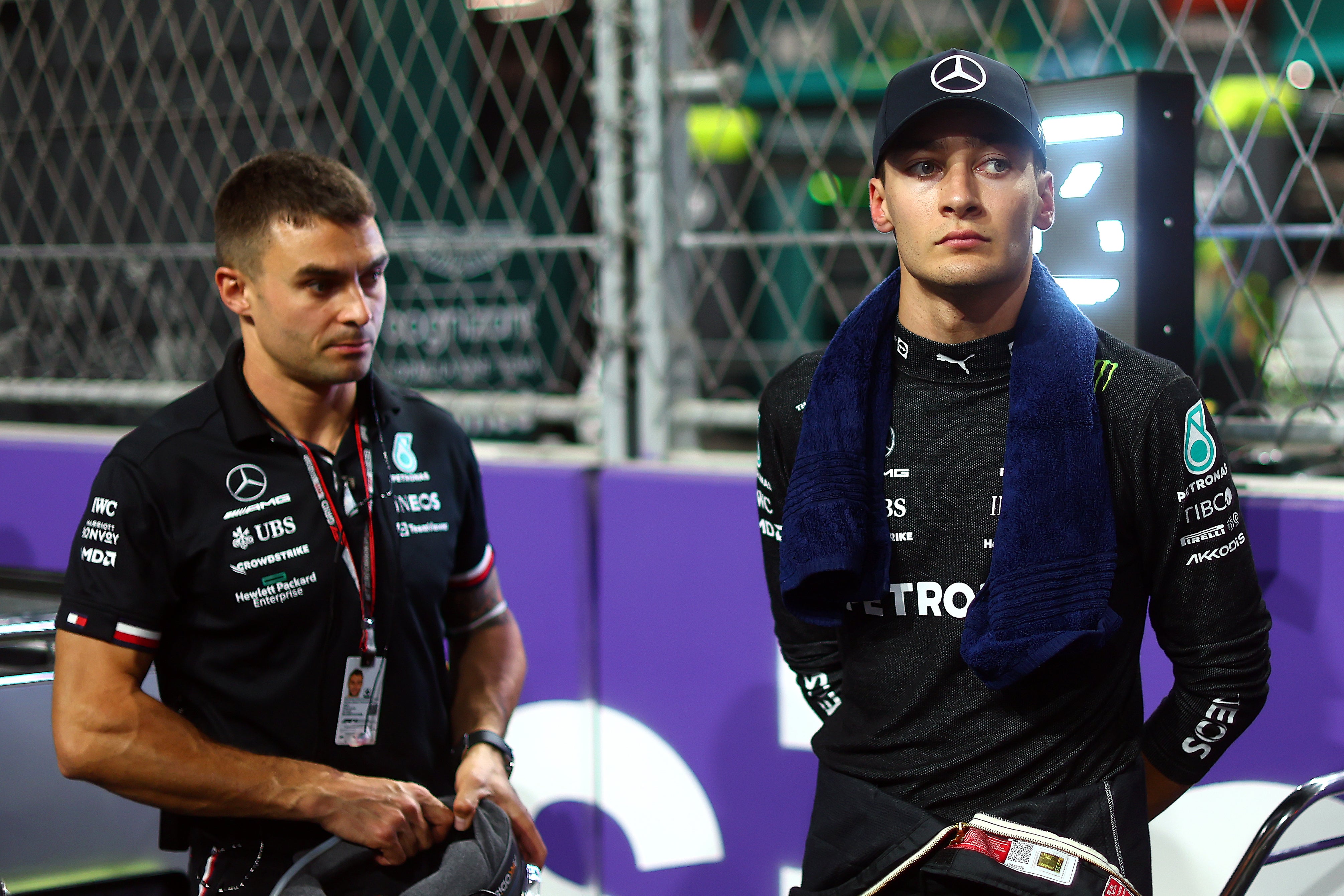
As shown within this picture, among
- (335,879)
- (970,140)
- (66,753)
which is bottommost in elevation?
(335,879)

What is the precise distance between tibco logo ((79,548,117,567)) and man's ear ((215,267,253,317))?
16.3 inches

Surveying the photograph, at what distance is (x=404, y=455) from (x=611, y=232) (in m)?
1.09

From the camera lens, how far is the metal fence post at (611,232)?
116 inches

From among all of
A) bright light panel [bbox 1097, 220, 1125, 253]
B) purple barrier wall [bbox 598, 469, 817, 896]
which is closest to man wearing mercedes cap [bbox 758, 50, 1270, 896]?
bright light panel [bbox 1097, 220, 1125, 253]

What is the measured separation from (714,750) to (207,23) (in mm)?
2656

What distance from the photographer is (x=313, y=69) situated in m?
3.66

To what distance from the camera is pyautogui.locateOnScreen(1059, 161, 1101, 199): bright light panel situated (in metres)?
2.07

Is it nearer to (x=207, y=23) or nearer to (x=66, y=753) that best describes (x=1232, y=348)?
(x=207, y=23)

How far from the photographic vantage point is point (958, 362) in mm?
1601

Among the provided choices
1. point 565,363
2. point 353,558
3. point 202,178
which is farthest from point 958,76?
Answer: point 565,363

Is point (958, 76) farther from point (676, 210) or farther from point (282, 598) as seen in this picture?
point (676, 210)

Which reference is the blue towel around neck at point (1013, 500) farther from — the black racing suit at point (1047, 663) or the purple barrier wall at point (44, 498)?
the purple barrier wall at point (44, 498)

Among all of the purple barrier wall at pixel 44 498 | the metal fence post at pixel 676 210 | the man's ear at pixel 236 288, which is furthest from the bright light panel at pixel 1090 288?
the purple barrier wall at pixel 44 498

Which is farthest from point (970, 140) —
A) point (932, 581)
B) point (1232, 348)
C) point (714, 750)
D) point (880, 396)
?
point (1232, 348)
